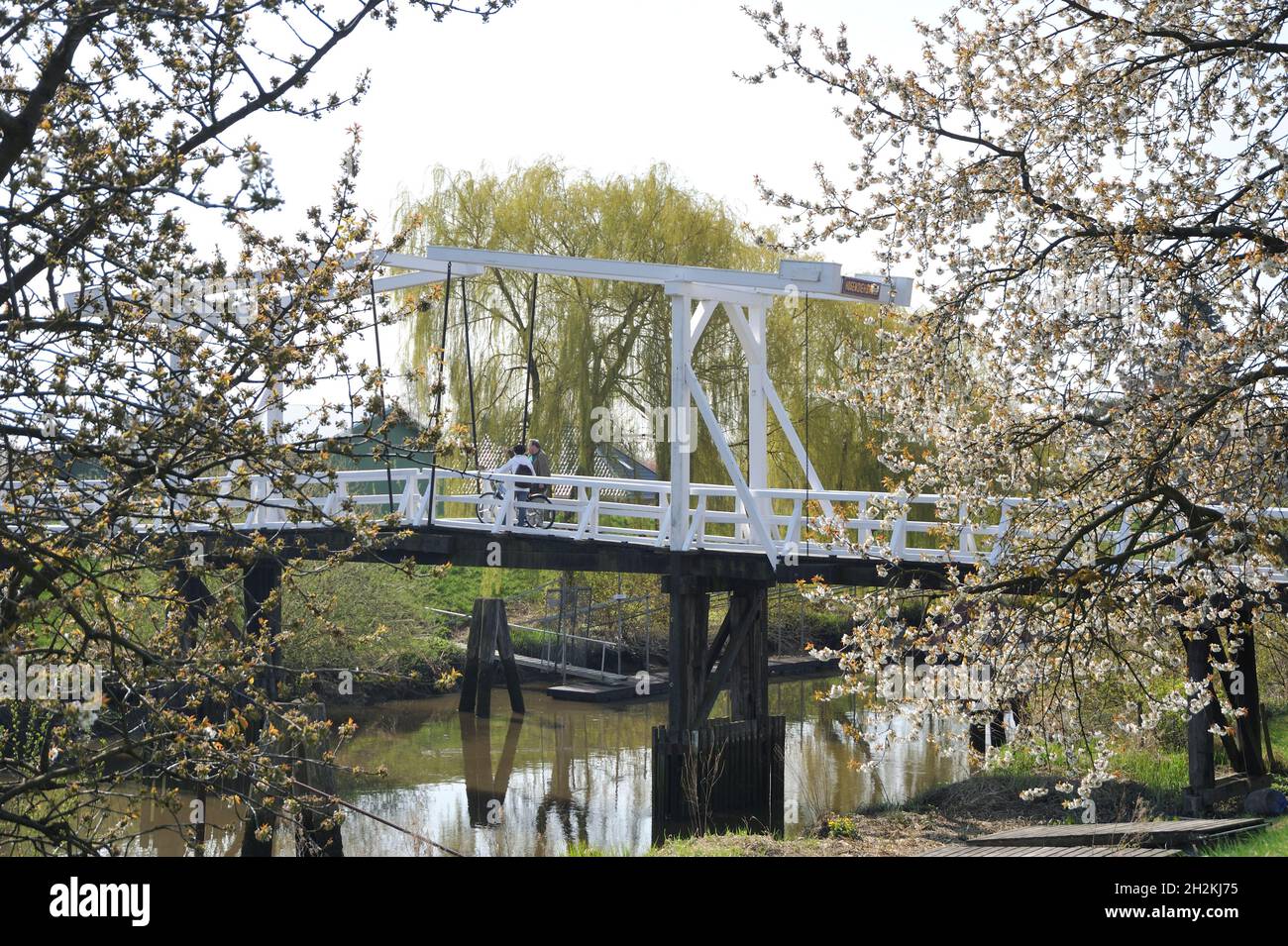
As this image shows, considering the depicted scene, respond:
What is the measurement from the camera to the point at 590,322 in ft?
81.3

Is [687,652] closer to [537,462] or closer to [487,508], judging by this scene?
[487,508]

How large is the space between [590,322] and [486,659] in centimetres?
676

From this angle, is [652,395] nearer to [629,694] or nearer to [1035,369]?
[629,694]

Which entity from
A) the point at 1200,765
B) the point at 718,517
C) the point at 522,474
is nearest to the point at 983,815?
the point at 1200,765

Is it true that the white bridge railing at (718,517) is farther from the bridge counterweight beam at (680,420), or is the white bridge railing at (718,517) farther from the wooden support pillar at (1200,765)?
the wooden support pillar at (1200,765)

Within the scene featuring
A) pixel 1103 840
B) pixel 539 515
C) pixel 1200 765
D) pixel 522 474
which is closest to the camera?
pixel 1103 840

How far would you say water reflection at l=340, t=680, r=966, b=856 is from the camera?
16.2 metres

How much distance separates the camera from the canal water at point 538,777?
15898mm

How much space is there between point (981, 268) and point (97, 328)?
15.7 ft

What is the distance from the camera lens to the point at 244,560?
525cm

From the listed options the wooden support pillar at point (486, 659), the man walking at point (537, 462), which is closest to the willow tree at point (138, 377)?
the man walking at point (537, 462)
